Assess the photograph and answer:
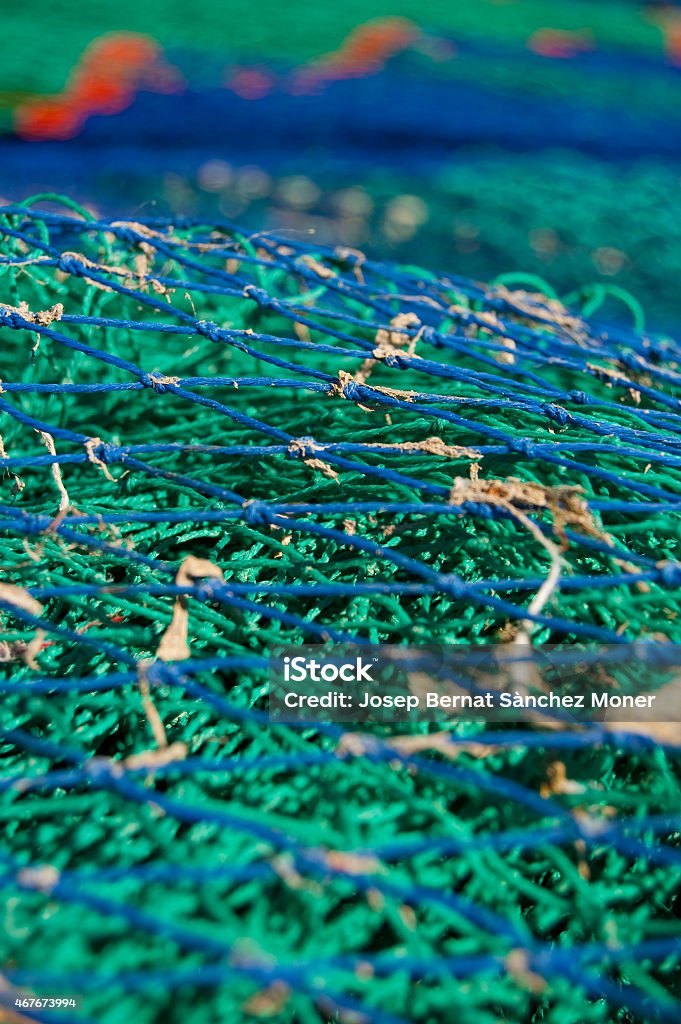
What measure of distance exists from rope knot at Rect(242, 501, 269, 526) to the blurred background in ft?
3.54

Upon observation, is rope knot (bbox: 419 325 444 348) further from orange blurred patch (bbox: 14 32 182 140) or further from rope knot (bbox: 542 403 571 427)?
orange blurred patch (bbox: 14 32 182 140)

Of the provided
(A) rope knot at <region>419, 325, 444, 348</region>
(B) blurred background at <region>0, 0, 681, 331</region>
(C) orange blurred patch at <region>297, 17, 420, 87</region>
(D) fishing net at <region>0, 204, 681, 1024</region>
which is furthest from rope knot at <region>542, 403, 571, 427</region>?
(C) orange blurred patch at <region>297, 17, 420, 87</region>

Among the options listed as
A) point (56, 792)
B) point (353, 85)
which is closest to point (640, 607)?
point (56, 792)

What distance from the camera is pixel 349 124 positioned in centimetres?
186

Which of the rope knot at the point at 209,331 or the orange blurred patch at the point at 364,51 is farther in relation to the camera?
the orange blurred patch at the point at 364,51

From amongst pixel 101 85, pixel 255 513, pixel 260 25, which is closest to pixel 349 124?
pixel 260 25

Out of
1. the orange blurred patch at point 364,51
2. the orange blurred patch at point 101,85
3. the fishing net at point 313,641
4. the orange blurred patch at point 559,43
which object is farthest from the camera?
the orange blurred patch at point 559,43

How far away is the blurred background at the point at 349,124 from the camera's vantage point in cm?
169

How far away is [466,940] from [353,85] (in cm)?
177

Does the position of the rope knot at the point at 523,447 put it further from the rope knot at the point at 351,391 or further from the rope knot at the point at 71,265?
the rope knot at the point at 71,265

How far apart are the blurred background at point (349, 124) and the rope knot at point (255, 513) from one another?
1.08 m

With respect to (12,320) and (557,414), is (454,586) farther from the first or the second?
(12,320)

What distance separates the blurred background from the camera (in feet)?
5.55

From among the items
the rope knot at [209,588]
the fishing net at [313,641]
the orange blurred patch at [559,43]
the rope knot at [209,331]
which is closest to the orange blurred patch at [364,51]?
the orange blurred patch at [559,43]
